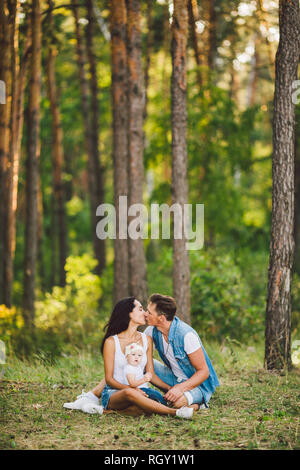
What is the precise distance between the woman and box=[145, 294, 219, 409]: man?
160 mm

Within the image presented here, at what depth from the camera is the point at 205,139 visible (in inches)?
645

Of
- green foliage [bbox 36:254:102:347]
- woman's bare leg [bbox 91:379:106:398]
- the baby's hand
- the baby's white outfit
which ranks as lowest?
green foliage [bbox 36:254:102:347]

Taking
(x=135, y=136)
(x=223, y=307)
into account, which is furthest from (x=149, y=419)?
(x=135, y=136)

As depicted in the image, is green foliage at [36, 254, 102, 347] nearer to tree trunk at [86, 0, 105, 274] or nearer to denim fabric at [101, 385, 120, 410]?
tree trunk at [86, 0, 105, 274]

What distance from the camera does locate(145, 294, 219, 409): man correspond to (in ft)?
20.7

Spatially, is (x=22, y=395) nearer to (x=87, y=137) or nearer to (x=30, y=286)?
(x=30, y=286)

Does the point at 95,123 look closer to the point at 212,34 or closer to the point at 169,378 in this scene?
the point at 212,34

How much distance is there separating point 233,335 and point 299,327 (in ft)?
4.64

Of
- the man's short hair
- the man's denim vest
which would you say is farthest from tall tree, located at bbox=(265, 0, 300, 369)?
the man's short hair

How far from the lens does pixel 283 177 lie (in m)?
8.33

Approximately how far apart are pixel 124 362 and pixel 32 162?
8.75 meters

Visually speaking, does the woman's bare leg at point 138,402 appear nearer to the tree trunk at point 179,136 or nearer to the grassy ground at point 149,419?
the grassy ground at point 149,419

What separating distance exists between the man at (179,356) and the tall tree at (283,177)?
224 cm
